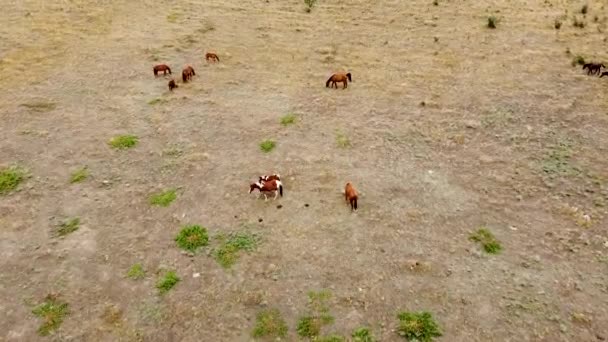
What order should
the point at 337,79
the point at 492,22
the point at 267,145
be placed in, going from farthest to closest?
the point at 492,22 → the point at 337,79 → the point at 267,145

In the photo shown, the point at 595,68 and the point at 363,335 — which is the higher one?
the point at 595,68

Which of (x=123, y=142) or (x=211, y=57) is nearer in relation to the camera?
(x=123, y=142)

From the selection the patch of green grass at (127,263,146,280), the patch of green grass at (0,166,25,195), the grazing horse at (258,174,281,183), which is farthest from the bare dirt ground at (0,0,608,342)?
the grazing horse at (258,174,281,183)

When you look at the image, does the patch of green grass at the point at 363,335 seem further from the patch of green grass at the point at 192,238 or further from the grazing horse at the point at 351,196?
the patch of green grass at the point at 192,238

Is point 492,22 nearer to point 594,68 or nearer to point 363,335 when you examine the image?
point 594,68

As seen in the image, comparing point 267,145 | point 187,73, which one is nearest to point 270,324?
point 267,145

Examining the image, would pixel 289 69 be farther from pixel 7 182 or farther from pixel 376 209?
pixel 7 182
